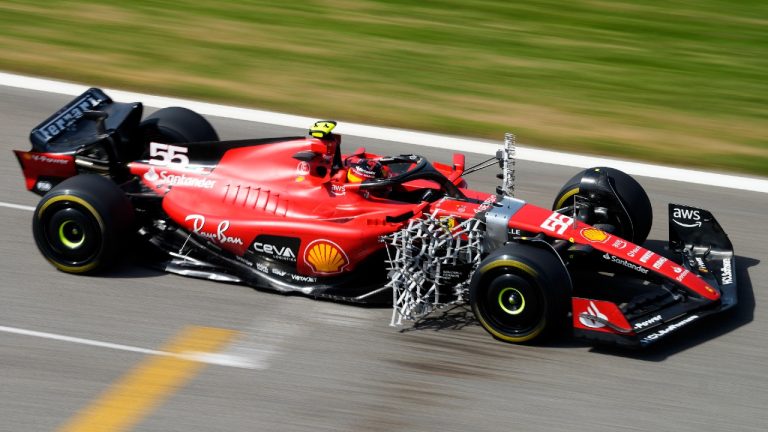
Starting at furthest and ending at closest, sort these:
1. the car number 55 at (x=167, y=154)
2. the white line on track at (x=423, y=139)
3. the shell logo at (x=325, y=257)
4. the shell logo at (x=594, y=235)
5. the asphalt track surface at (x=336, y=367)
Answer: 1. the white line on track at (x=423, y=139)
2. the car number 55 at (x=167, y=154)
3. the shell logo at (x=325, y=257)
4. the shell logo at (x=594, y=235)
5. the asphalt track surface at (x=336, y=367)

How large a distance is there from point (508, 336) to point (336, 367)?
136 centimetres

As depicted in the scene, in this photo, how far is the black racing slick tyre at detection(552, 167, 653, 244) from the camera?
877cm

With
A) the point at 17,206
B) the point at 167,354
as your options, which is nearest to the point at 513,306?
the point at 167,354

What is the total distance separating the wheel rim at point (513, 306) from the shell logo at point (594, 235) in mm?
884

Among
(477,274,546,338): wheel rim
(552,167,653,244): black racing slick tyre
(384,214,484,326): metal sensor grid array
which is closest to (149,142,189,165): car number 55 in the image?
(384,214,484,326): metal sensor grid array

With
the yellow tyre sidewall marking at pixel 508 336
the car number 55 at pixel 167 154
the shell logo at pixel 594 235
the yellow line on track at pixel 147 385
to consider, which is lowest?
the yellow line on track at pixel 147 385

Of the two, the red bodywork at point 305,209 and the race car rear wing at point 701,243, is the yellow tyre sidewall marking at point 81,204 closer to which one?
the red bodywork at point 305,209

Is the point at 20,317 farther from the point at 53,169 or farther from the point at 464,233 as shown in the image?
the point at 464,233

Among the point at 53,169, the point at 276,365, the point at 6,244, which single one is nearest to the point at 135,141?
the point at 53,169

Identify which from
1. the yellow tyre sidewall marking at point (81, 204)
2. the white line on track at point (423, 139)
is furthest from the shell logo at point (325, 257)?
the white line on track at point (423, 139)

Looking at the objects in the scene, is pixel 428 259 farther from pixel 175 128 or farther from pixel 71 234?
pixel 175 128

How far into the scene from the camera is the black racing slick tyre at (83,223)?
8242mm

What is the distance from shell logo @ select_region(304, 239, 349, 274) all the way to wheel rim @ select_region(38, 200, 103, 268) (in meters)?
1.82

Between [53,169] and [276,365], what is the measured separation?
3.27 m
